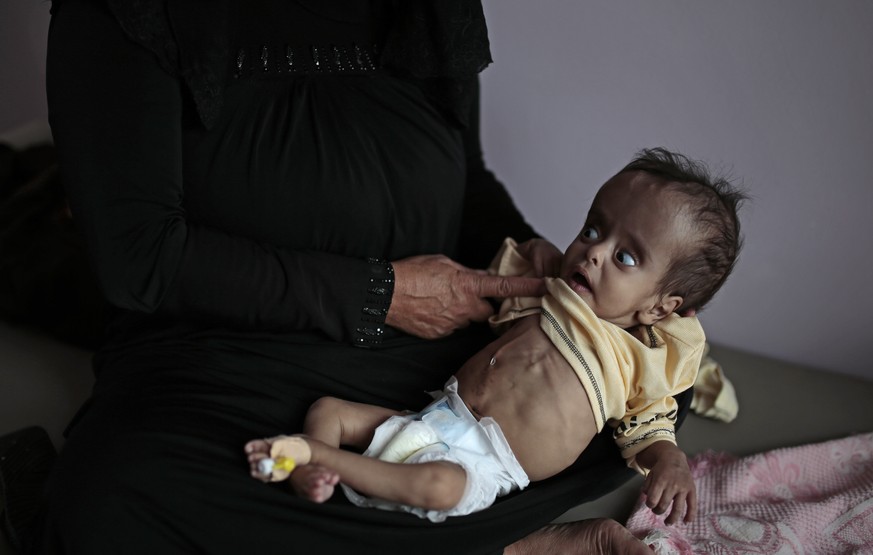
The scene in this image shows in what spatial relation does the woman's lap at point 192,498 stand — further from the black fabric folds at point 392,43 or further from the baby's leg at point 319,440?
the black fabric folds at point 392,43

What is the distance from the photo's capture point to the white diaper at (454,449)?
1.06 meters

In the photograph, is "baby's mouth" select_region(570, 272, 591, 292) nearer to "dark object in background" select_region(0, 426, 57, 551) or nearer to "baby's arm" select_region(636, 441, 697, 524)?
"baby's arm" select_region(636, 441, 697, 524)

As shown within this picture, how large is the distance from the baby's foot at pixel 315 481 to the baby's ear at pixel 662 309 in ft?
1.85

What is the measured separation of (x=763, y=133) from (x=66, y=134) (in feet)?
4.63

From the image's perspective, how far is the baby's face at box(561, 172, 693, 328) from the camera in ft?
3.84

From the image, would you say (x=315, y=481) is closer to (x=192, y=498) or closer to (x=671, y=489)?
(x=192, y=498)

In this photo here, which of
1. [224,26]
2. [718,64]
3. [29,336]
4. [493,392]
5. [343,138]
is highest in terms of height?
[718,64]

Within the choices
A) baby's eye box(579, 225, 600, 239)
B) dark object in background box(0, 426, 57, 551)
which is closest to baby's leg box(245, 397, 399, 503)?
baby's eye box(579, 225, 600, 239)

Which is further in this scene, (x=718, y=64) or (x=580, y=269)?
(x=718, y=64)

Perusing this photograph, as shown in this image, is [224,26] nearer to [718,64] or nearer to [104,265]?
[104,265]

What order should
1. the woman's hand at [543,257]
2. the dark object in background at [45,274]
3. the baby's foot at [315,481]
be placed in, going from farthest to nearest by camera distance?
the dark object in background at [45,274] < the woman's hand at [543,257] < the baby's foot at [315,481]

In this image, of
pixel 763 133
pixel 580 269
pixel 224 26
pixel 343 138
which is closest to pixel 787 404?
pixel 763 133

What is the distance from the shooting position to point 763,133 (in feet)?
5.69

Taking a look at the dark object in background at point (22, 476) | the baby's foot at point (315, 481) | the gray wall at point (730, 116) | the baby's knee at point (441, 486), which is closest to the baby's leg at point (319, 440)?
the baby's foot at point (315, 481)
